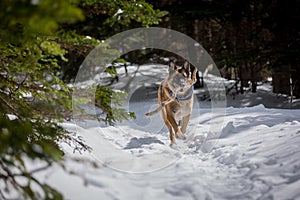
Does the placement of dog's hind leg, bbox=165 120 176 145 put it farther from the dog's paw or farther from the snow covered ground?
the snow covered ground

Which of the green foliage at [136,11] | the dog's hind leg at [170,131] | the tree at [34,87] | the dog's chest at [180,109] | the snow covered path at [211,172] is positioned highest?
the green foliage at [136,11]

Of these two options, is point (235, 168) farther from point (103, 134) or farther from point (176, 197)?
point (103, 134)

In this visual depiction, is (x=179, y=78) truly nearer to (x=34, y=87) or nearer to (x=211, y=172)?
(x=211, y=172)

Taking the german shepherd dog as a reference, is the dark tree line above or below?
above

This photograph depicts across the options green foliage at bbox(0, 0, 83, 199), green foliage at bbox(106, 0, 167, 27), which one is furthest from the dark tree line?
green foliage at bbox(0, 0, 83, 199)

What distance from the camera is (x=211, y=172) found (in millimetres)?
4250

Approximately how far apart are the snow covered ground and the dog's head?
3.61 feet

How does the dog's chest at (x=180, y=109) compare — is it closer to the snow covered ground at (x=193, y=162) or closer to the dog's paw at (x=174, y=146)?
the dog's paw at (x=174, y=146)

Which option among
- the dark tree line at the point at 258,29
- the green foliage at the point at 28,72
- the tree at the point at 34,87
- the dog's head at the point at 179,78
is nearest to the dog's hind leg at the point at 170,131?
the dog's head at the point at 179,78

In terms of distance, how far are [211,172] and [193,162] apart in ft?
1.53

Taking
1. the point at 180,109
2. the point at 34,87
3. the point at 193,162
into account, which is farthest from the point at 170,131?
the point at 34,87

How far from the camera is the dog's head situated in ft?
16.5

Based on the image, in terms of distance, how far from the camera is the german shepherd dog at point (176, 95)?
199 inches

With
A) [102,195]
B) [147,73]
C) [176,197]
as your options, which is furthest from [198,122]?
[147,73]
